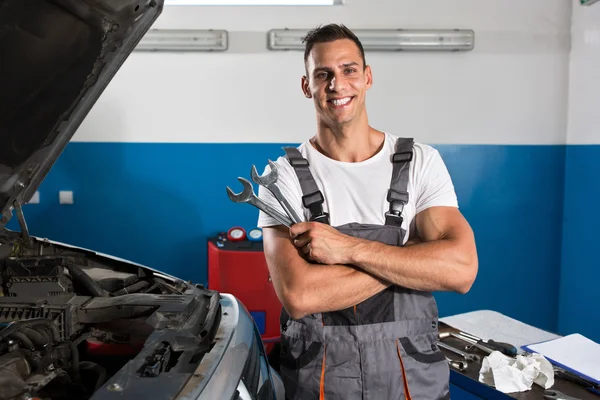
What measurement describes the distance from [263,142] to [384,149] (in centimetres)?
201

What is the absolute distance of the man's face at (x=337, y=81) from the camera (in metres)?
1.40

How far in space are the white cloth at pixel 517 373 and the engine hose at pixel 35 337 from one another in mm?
1304

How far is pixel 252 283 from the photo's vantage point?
293 centimetres

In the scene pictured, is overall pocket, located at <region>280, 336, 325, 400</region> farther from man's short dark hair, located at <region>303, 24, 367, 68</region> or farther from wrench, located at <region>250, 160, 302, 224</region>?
man's short dark hair, located at <region>303, 24, 367, 68</region>

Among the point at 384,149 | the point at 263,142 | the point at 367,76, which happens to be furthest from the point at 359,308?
the point at 263,142

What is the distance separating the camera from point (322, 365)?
1.27m

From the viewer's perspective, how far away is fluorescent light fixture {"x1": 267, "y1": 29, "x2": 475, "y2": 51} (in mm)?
3199

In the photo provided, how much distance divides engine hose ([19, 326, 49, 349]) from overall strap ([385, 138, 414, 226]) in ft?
3.23

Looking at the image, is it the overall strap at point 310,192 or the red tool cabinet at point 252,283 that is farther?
the red tool cabinet at point 252,283

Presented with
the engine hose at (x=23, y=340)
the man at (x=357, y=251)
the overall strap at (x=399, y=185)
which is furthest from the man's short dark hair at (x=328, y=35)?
the engine hose at (x=23, y=340)

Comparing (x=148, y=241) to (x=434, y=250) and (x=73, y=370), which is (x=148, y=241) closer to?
(x=73, y=370)

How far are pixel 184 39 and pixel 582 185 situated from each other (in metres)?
2.77

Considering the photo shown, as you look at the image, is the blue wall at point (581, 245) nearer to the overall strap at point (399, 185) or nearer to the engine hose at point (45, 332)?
the overall strap at point (399, 185)

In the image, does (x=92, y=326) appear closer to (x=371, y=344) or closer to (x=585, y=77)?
(x=371, y=344)
